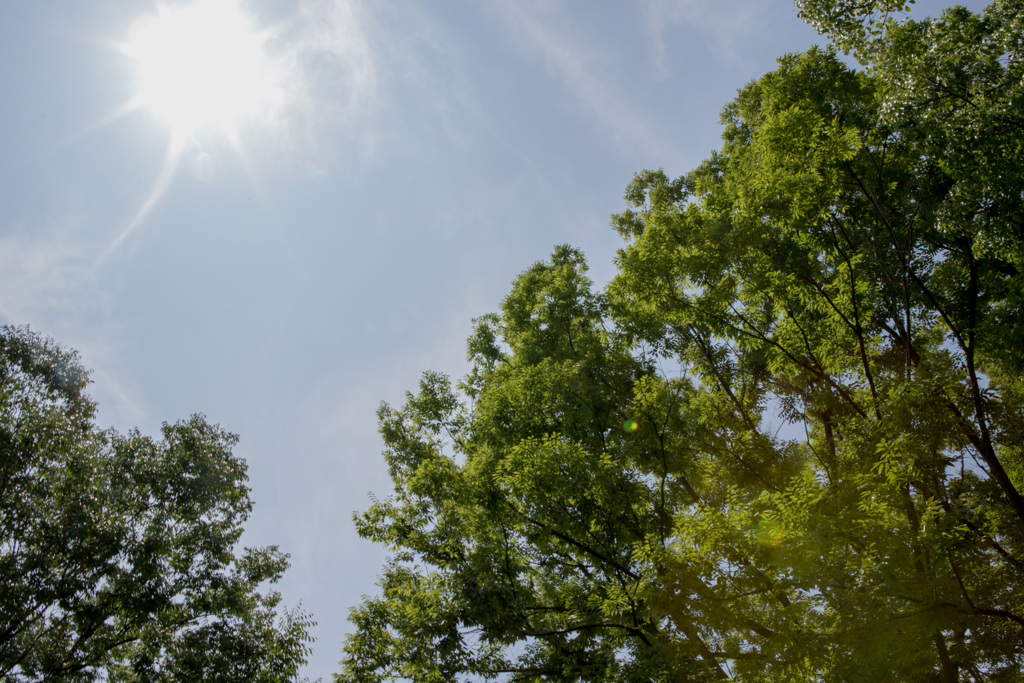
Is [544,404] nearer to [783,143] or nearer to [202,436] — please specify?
[783,143]

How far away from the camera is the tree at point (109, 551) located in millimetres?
10914

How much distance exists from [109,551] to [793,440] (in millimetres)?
13763

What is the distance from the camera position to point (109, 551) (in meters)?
11.2

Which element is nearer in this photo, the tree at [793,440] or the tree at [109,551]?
the tree at [793,440]

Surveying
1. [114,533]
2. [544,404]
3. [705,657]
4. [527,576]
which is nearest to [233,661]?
[114,533]

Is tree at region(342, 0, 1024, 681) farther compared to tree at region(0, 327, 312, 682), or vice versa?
tree at region(0, 327, 312, 682)

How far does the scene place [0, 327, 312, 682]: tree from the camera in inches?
430

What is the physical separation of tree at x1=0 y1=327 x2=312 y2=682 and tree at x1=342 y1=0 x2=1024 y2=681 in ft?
16.4

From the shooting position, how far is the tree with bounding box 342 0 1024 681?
5.96 meters

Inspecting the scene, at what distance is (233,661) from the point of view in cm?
→ 1138

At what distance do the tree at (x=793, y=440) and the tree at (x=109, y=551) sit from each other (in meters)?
5.00

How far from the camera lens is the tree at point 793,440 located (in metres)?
5.96

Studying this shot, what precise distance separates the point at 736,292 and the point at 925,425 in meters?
3.89

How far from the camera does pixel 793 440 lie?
Answer: 28.0 ft
